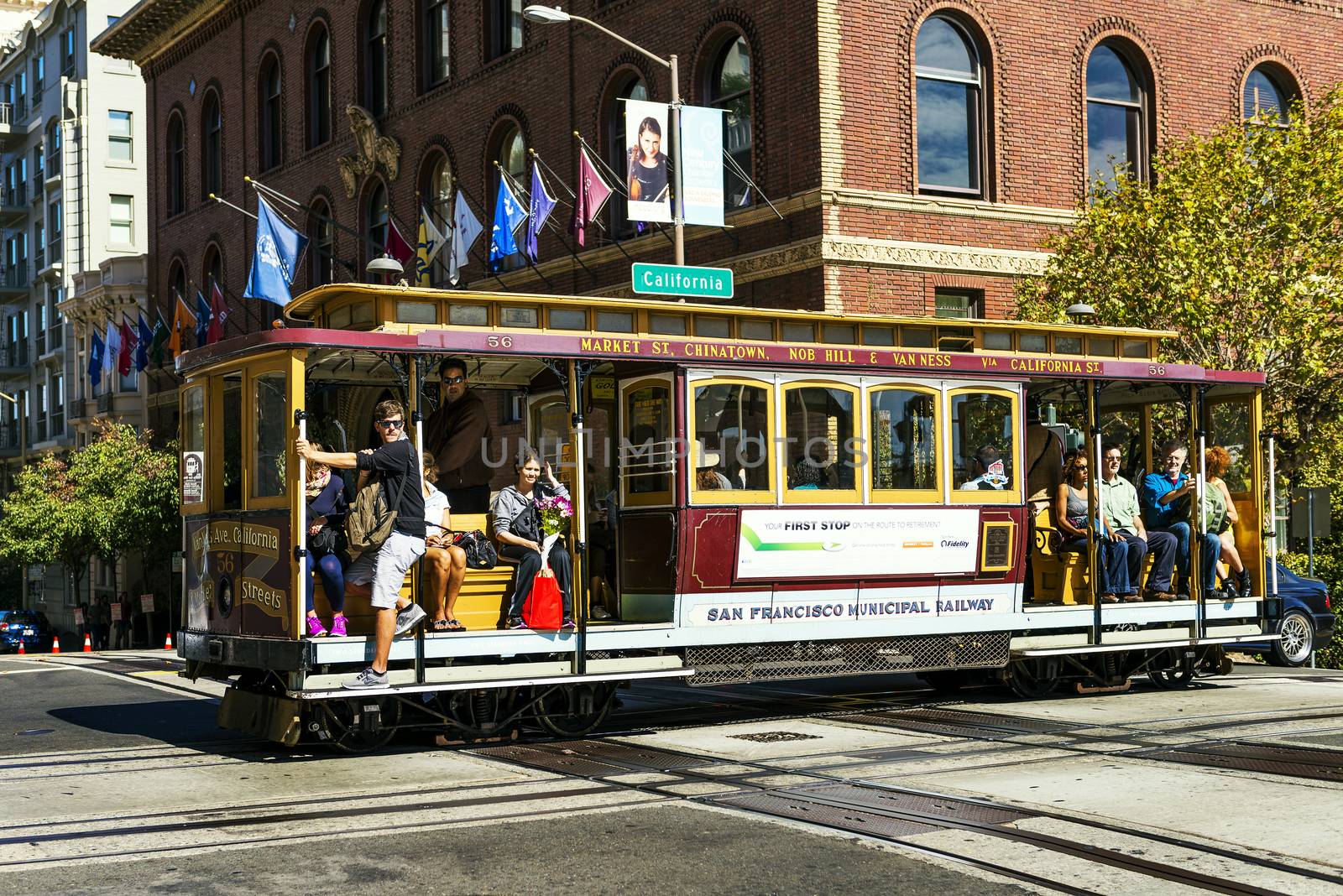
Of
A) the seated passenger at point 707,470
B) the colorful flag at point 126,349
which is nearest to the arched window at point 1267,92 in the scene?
the seated passenger at point 707,470

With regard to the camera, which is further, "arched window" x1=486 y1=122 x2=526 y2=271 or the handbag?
"arched window" x1=486 y1=122 x2=526 y2=271

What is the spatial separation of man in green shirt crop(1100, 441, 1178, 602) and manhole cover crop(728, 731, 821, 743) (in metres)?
4.30

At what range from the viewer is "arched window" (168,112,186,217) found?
50.3 meters

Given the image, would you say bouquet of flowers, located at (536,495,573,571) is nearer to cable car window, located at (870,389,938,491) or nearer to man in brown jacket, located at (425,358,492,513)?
man in brown jacket, located at (425,358,492,513)

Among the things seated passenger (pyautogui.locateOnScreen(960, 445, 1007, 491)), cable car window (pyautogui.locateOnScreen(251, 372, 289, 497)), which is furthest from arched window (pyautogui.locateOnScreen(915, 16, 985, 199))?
cable car window (pyautogui.locateOnScreen(251, 372, 289, 497))

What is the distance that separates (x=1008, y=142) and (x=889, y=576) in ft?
47.0

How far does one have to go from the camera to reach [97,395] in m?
57.1

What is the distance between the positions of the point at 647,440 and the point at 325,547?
308cm

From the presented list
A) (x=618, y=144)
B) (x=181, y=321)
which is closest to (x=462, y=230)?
(x=618, y=144)

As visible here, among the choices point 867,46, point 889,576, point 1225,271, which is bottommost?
point 889,576

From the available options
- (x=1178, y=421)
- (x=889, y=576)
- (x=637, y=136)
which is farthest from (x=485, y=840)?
(x=637, y=136)

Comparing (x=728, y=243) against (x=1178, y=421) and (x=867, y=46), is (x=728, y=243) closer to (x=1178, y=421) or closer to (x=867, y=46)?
(x=867, y=46)

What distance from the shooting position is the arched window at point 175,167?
50.3m

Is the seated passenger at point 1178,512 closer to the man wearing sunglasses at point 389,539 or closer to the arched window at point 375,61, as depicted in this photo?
the man wearing sunglasses at point 389,539
